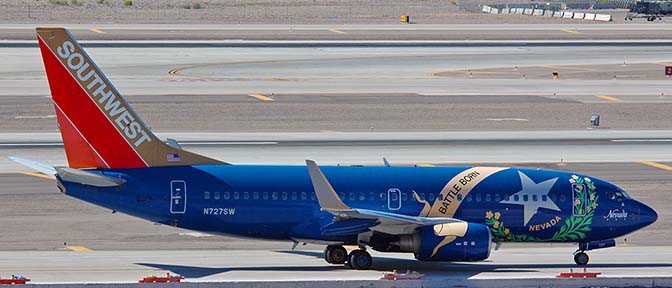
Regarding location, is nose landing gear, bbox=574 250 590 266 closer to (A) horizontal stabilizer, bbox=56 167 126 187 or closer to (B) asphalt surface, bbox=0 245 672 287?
(B) asphalt surface, bbox=0 245 672 287

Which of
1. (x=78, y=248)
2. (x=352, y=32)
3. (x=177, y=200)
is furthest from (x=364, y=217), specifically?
(x=352, y=32)

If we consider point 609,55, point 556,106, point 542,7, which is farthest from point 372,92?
A: point 542,7

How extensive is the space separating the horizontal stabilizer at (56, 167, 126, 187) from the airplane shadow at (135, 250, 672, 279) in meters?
2.65

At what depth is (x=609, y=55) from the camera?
112 meters

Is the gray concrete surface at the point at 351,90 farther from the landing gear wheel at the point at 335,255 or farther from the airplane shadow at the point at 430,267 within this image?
the landing gear wheel at the point at 335,255

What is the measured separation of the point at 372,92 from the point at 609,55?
33.7 m

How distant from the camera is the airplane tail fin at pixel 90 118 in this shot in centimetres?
3750

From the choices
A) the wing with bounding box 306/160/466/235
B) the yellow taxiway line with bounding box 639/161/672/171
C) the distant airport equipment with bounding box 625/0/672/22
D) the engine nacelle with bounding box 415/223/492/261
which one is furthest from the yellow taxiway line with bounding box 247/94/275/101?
the distant airport equipment with bounding box 625/0/672/22

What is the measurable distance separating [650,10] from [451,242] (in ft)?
Answer: 413

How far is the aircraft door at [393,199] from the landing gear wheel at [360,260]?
159cm

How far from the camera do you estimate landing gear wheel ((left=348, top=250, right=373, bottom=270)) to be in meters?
37.8

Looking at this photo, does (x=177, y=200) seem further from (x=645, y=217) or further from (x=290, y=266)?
(x=645, y=217)

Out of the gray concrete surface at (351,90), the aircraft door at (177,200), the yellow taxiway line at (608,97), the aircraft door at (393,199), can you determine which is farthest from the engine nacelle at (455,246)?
the yellow taxiway line at (608,97)

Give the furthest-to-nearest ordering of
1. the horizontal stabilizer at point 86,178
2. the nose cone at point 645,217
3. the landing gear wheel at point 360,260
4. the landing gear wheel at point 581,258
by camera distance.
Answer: the nose cone at point 645,217 < the landing gear wheel at point 581,258 < the landing gear wheel at point 360,260 < the horizontal stabilizer at point 86,178
